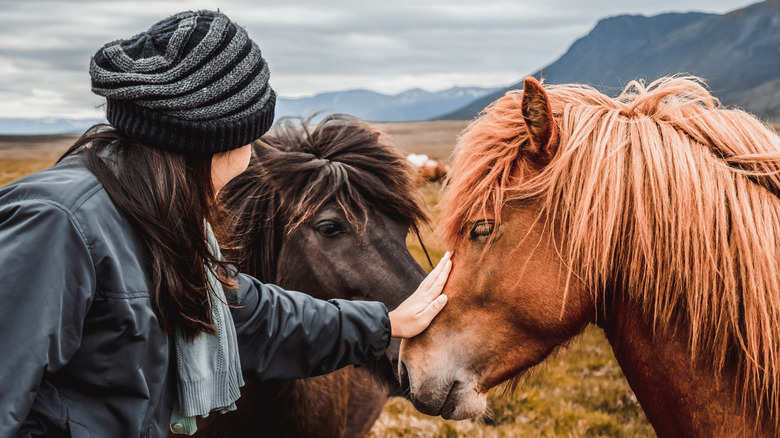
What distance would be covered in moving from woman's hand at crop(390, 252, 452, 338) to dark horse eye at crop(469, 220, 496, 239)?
0.21m

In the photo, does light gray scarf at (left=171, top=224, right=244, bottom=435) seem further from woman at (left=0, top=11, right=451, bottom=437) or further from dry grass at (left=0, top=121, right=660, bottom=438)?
dry grass at (left=0, top=121, right=660, bottom=438)

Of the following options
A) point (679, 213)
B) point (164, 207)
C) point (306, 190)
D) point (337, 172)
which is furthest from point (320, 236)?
point (679, 213)

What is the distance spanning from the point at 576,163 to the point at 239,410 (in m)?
2.03

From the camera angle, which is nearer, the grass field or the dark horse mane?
the dark horse mane

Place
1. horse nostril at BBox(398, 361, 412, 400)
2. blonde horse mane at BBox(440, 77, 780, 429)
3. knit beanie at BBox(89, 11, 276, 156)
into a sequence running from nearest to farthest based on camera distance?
knit beanie at BBox(89, 11, 276, 156), blonde horse mane at BBox(440, 77, 780, 429), horse nostril at BBox(398, 361, 412, 400)

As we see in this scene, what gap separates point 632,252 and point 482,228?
48 centimetres

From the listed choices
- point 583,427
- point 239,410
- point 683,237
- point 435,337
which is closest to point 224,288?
point 435,337

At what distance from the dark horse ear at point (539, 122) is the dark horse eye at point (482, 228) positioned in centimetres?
26

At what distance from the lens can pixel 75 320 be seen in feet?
4.38

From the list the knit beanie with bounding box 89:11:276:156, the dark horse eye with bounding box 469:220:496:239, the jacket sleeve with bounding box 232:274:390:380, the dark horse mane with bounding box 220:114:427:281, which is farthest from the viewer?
the dark horse mane with bounding box 220:114:427:281

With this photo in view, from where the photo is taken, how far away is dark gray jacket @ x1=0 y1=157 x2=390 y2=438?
1253 mm

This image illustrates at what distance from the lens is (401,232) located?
3.01 m

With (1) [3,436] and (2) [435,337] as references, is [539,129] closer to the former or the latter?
(2) [435,337]

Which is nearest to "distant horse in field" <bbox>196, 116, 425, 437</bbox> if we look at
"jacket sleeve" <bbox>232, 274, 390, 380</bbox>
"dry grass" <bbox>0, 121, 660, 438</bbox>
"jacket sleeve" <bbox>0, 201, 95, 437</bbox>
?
"jacket sleeve" <bbox>232, 274, 390, 380</bbox>
